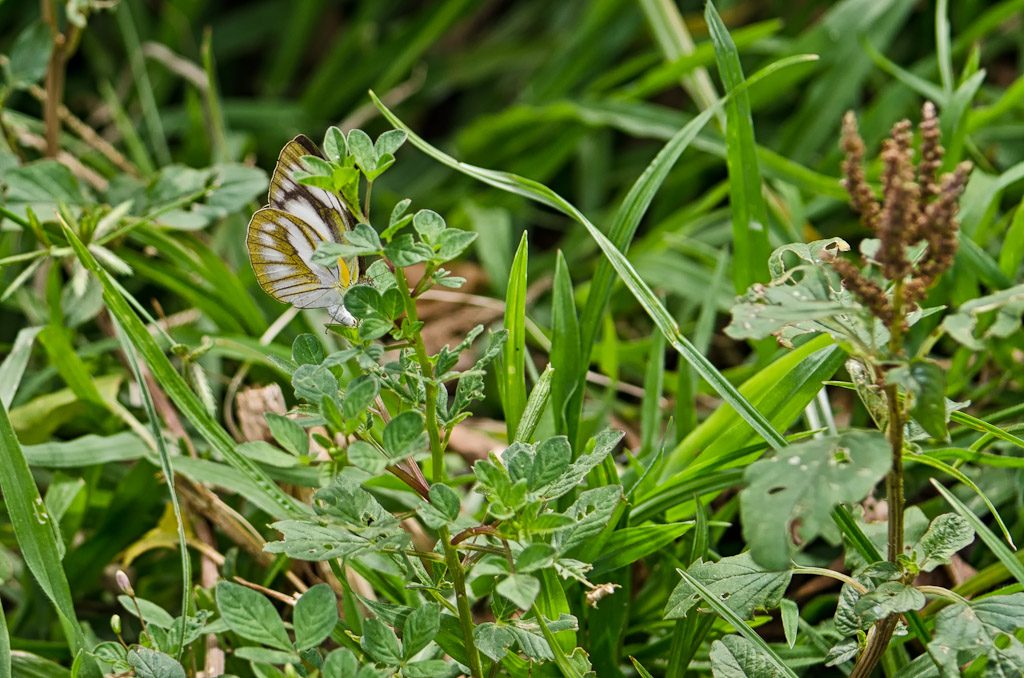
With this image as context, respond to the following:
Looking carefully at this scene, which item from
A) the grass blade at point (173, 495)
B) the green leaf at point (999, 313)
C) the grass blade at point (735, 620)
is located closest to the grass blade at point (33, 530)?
the grass blade at point (173, 495)

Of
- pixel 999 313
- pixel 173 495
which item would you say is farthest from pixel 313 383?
pixel 999 313

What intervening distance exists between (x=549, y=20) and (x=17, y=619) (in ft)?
5.53

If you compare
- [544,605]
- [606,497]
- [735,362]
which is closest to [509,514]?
[606,497]

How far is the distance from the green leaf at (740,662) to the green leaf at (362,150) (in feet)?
1.63

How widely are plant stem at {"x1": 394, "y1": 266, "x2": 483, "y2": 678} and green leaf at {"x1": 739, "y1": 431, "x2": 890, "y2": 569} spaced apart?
237 millimetres

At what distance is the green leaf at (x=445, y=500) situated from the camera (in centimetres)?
64

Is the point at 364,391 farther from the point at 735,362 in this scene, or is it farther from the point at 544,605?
the point at 735,362

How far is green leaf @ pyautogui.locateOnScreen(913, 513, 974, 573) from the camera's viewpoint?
0.71 metres

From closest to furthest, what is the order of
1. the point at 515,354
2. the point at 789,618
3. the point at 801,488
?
the point at 801,488 < the point at 789,618 < the point at 515,354

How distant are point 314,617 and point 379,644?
6cm

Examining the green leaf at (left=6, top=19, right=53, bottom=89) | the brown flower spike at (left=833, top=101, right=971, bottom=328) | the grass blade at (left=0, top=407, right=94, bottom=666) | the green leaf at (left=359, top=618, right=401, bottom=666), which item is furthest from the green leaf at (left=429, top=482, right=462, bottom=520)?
the green leaf at (left=6, top=19, right=53, bottom=89)

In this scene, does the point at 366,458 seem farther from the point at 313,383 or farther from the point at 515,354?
the point at 515,354

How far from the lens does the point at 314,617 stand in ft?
2.14

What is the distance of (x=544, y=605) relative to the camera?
2.66ft
